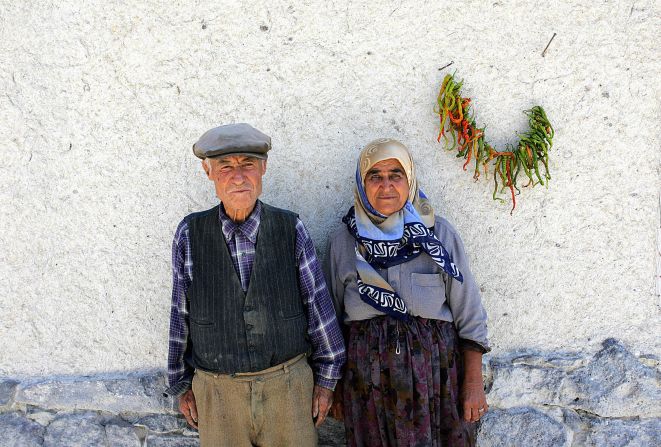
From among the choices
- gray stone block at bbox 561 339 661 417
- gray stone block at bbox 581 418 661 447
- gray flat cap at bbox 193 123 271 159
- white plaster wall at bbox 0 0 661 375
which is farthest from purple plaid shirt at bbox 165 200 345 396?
gray stone block at bbox 581 418 661 447

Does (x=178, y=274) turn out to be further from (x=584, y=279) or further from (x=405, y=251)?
(x=584, y=279)

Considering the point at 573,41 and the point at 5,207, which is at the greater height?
the point at 573,41

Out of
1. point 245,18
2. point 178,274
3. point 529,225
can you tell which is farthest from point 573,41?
point 178,274

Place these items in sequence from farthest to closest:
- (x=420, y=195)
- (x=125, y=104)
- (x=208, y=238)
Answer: (x=125, y=104)
(x=420, y=195)
(x=208, y=238)

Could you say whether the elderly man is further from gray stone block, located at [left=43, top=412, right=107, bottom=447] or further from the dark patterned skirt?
gray stone block, located at [left=43, top=412, right=107, bottom=447]

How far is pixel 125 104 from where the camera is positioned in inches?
106

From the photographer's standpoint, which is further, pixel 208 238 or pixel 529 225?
pixel 529 225

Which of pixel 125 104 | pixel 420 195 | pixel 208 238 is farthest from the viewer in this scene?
pixel 125 104

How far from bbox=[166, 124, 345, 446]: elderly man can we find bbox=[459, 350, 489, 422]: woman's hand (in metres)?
0.54

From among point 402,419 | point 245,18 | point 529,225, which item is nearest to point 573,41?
point 529,225

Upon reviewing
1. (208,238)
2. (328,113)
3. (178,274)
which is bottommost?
(178,274)

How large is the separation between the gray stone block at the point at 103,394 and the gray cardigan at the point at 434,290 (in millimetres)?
1097

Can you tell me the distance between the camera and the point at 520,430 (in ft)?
9.06

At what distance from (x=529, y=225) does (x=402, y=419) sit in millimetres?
1099
